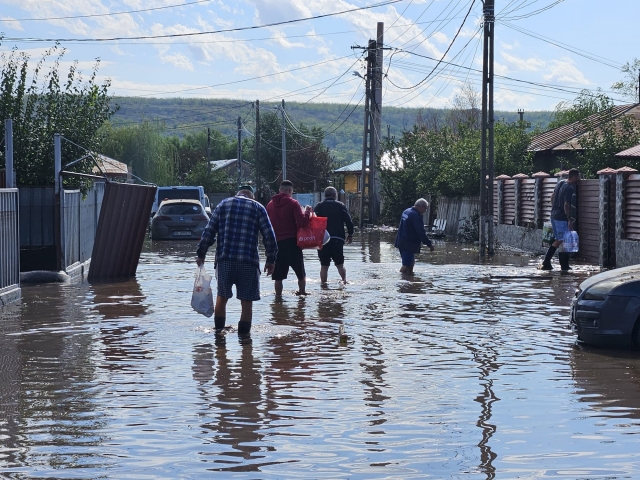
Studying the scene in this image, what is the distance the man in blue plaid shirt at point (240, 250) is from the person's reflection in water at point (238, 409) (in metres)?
0.78

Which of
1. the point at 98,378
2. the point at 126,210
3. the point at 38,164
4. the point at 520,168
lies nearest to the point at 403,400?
the point at 98,378

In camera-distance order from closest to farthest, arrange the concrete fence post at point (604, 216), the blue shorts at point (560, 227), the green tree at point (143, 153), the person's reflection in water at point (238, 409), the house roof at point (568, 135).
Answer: the person's reflection in water at point (238, 409) < the blue shorts at point (560, 227) < the concrete fence post at point (604, 216) < the house roof at point (568, 135) < the green tree at point (143, 153)

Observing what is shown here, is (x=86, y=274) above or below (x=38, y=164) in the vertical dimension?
below

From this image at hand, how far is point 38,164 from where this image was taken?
20234mm

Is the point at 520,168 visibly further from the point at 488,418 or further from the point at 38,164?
the point at 488,418

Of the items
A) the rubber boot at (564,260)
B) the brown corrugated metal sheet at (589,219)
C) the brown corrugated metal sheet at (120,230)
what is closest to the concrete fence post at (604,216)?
the brown corrugated metal sheet at (589,219)

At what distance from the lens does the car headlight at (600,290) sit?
10.6m

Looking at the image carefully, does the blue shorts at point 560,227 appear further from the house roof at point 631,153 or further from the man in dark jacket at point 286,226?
the house roof at point 631,153

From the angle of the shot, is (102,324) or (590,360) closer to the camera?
(590,360)

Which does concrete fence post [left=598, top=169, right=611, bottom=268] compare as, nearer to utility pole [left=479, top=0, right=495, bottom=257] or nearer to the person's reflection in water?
utility pole [left=479, top=0, right=495, bottom=257]

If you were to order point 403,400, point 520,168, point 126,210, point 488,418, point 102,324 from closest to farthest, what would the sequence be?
point 488,418 → point 403,400 → point 102,324 → point 126,210 → point 520,168

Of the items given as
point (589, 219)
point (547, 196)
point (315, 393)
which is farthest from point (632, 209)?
point (315, 393)

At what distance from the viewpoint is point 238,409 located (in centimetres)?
783

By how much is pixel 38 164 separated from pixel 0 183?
14.0ft
